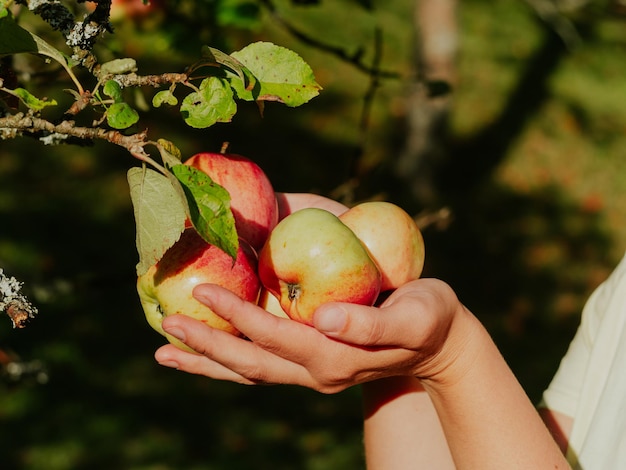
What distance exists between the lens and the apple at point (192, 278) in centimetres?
141

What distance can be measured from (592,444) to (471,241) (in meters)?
3.62

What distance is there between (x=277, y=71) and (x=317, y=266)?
0.36 meters

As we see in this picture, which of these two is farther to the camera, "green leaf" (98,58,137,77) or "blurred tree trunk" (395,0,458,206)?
"blurred tree trunk" (395,0,458,206)

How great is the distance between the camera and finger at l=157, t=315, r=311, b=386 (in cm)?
127

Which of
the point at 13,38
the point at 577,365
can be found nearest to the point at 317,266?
the point at 13,38

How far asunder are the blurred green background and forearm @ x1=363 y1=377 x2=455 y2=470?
600 mm

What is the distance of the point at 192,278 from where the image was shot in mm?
1418

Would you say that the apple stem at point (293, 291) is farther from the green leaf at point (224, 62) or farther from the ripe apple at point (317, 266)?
the green leaf at point (224, 62)

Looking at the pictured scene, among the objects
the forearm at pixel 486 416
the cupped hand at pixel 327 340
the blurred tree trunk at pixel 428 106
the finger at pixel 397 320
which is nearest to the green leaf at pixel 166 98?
the cupped hand at pixel 327 340

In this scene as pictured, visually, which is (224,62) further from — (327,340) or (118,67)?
(327,340)

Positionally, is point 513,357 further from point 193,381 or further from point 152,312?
point 152,312

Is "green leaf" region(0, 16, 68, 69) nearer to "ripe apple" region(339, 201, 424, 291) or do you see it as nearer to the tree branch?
the tree branch

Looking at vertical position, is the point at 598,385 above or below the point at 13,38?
below

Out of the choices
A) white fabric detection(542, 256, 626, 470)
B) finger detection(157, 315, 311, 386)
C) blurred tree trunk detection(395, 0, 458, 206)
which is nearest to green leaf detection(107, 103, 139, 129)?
finger detection(157, 315, 311, 386)
